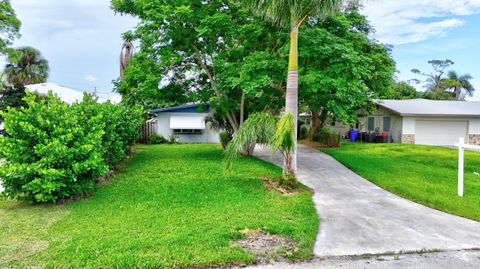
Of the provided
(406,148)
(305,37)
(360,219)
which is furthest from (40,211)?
(406,148)

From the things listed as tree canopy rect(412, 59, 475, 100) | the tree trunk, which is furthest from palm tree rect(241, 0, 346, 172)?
tree canopy rect(412, 59, 475, 100)

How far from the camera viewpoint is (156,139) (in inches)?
773

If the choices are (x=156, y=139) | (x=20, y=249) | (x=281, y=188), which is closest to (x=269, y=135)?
(x=281, y=188)

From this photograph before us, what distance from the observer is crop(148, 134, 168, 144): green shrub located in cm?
1956

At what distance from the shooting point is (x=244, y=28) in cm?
1032

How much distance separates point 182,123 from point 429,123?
55.7 ft

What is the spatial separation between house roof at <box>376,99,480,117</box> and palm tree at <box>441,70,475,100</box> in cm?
2025

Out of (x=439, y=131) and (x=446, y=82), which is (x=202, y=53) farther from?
(x=446, y=82)

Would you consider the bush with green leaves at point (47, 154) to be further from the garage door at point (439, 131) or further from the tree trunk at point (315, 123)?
the garage door at point (439, 131)

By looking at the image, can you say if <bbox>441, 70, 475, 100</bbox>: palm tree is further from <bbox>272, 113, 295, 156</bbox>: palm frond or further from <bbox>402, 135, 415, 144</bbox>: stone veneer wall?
<bbox>272, 113, 295, 156</bbox>: palm frond

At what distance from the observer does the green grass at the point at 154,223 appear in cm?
406

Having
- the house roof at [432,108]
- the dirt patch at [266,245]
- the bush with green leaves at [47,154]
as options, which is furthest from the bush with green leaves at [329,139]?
the dirt patch at [266,245]

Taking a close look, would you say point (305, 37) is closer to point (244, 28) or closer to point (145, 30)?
point (244, 28)

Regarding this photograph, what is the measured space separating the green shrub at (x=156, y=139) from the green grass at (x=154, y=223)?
10846 mm
